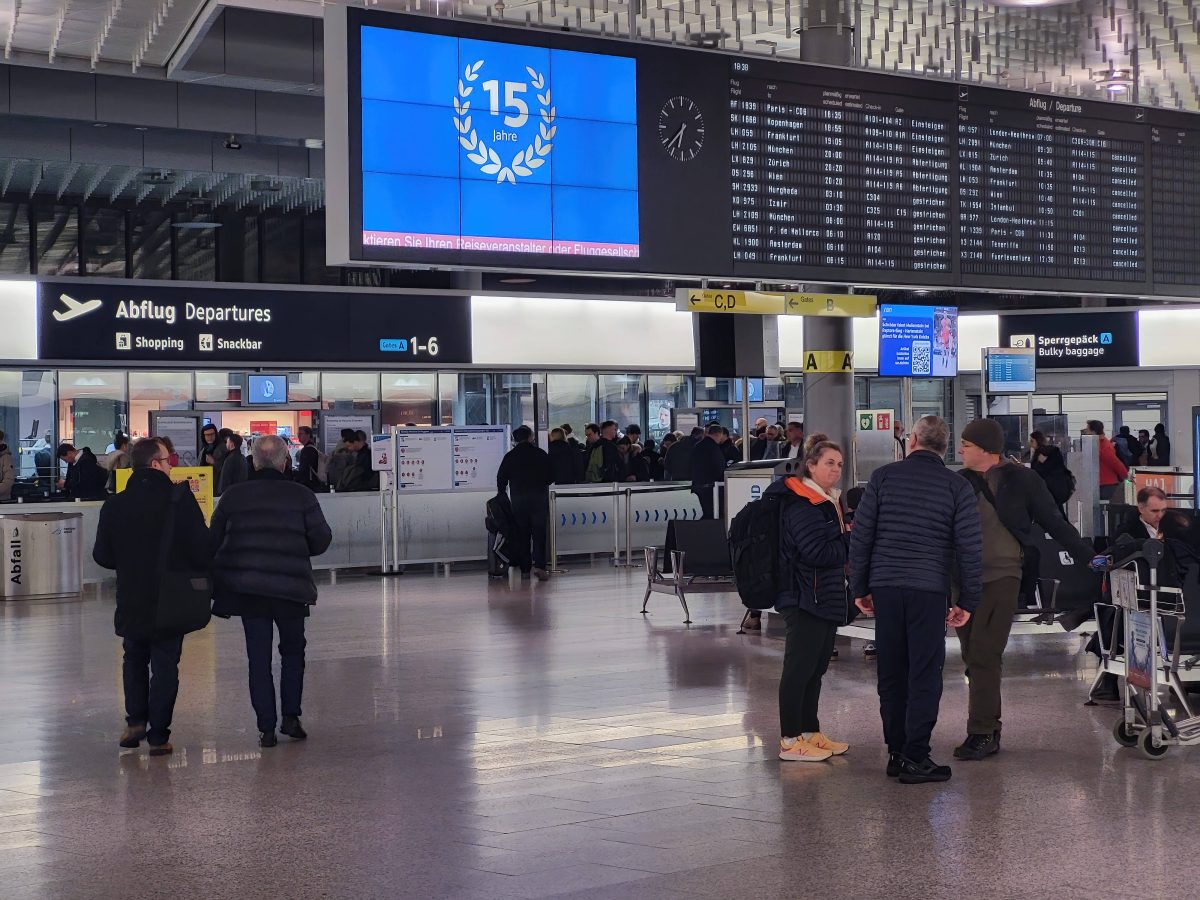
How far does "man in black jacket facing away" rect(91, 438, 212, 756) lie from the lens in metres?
8.70

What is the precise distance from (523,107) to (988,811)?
6675 millimetres

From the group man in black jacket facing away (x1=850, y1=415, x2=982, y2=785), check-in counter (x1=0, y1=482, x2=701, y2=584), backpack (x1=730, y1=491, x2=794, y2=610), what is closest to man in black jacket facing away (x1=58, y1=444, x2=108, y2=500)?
check-in counter (x1=0, y1=482, x2=701, y2=584)

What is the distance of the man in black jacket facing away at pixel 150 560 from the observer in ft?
28.6

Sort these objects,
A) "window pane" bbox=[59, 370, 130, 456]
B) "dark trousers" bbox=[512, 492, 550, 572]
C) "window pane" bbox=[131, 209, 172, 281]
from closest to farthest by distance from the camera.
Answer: "dark trousers" bbox=[512, 492, 550, 572] < "window pane" bbox=[59, 370, 130, 456] < "window pane" bbox=[131, 209, 172, 281]

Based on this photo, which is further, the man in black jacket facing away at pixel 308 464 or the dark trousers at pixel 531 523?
the man in black jacket facing away at pixel 308 464

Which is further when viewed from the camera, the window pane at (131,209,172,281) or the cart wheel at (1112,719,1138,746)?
the window pane at (131,209,172,281)

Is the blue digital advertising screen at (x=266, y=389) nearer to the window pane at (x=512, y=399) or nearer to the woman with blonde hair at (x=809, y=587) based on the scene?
the window pane at (x=512, y=399)

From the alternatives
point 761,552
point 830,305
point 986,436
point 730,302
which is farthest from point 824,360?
point 761,552

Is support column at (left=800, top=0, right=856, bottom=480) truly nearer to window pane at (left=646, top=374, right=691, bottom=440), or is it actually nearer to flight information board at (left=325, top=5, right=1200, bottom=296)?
flight information board at (left=325, top=5, right=1200, bottom=296)

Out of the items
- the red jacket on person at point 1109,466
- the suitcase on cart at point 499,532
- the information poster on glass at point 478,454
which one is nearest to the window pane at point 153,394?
the information poster on glass at point 478,454

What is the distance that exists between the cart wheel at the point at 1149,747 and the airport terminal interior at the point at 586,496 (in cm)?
1

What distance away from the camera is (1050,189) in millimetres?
14320

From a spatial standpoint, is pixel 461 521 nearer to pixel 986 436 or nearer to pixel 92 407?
pixel 92 407

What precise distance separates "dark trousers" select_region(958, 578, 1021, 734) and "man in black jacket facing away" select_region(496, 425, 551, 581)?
11829mm
